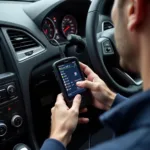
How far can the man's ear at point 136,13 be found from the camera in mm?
714

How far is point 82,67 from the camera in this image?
146 centimetres

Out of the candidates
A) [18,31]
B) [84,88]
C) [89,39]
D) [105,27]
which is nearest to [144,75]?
[84,88]

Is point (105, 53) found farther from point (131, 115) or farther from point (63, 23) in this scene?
point (131, 115)

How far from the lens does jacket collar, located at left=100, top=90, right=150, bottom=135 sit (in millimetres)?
677

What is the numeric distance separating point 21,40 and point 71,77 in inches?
12.2

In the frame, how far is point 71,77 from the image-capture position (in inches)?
54.4

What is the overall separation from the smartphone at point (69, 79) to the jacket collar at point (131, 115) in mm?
559

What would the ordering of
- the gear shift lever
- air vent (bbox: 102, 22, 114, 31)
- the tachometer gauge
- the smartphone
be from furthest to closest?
air vent (bbox: 102, 22, 114, 31)
the tachometer gauge
the gear shift lever
the smartphone

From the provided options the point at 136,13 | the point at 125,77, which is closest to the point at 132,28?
the point at 136,13

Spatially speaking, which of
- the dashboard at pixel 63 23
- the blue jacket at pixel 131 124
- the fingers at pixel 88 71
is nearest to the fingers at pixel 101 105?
the fingers at pixel 88 71

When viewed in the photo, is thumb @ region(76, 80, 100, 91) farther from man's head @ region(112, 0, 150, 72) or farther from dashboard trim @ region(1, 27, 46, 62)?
man's head @ region(112, 0, 150, 72)

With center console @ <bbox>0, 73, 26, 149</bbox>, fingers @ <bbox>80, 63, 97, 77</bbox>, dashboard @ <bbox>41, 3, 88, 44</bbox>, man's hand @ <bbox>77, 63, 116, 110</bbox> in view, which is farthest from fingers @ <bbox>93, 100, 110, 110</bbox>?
dashboard @ <bbox>41, 3, 88, 44</bbox>

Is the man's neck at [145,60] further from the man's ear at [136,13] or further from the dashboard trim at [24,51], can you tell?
the dashboard trim at [24,51]

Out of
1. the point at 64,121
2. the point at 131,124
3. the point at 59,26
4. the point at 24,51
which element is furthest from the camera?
the point at 59,26
